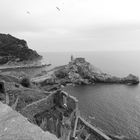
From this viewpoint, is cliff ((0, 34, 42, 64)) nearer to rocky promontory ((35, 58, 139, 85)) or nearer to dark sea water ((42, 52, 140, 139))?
rocky promontory ((35, 58, 139, 85))

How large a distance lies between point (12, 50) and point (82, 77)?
5686 cm

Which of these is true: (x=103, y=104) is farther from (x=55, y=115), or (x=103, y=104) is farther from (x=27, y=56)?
(x=27, y=56)

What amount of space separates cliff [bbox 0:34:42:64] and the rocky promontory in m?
42.5

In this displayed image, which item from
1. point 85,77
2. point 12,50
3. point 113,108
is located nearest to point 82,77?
point 85,77

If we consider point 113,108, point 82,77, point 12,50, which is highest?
point 12,50

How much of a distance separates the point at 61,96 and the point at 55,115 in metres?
2.46

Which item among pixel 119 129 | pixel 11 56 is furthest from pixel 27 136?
pixel 11 56

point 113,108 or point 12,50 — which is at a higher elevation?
point 12,50

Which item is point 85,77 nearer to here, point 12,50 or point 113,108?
point 113,108

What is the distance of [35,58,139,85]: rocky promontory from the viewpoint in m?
59.6

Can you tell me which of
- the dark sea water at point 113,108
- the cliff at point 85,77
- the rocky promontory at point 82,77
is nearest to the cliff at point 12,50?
the rocky promontory at point 82,77

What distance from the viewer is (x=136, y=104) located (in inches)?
1479

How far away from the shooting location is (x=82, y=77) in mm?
63688

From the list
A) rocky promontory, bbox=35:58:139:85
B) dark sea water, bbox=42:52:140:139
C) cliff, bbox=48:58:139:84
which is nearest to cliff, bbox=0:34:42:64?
rocky promontory, bbox=35:58:139:85
